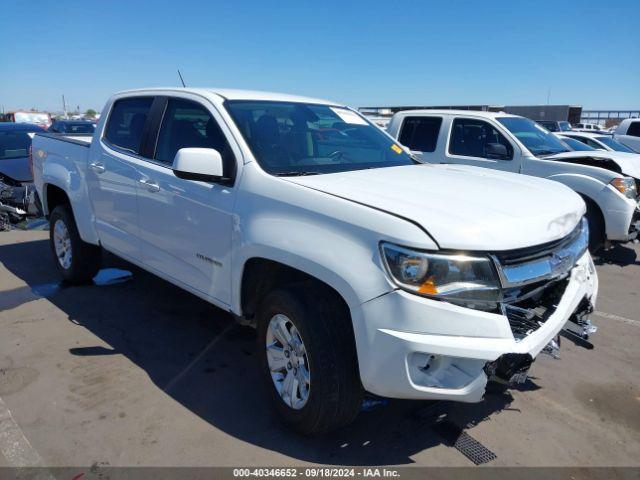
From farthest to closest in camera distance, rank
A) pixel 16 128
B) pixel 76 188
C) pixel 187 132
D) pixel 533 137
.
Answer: pixel 16 128 → pixel 533 137 → pixel 76 188 → pixel 187 132

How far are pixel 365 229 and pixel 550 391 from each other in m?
2.01

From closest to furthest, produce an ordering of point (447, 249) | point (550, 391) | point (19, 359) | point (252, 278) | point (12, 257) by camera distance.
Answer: point (447, 249)
point (252, 278)
point (550, 391)
point (19, 359)
point (12, 257)

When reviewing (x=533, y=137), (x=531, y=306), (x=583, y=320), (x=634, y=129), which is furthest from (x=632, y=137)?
(x=531, y=306)

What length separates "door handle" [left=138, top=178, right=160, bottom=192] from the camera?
12.4 ft

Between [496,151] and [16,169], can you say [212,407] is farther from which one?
[16,169]

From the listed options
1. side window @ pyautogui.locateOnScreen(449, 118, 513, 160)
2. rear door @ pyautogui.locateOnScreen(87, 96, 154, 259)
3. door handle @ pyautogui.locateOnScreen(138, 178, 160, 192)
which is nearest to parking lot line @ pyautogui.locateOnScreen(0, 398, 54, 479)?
rear door @ pyautogui.locateOnScreen(87, 96, 154, 259)

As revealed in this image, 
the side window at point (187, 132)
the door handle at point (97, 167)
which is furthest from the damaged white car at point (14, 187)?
the side window at point (187, 132)

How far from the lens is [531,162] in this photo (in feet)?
23.4

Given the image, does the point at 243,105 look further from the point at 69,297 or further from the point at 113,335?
the point at 69,297

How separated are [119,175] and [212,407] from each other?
2.11 meters

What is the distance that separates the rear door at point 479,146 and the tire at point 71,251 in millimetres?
5126

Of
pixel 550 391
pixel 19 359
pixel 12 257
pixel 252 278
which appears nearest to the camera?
pixel 252 278

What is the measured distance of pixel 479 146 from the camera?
303 inches

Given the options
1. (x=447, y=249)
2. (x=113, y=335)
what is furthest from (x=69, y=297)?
(x=447, y=249)
